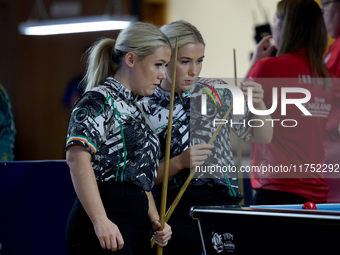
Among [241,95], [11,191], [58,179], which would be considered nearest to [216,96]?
[241,95]

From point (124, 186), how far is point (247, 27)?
14.6 feet

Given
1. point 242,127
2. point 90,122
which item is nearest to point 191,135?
point 242,127

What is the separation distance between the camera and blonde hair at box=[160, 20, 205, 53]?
6.04 ft

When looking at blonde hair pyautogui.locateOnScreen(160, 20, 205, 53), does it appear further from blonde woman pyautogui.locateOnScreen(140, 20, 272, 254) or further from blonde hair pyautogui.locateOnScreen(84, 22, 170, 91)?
blonde hair pyautogui.locateOnScreen(84, 22, 170, 91)

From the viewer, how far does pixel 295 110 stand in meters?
2.22

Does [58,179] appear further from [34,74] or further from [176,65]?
[34,74]

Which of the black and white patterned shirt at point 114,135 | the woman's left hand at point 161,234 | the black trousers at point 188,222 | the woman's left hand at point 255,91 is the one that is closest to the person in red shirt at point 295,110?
the woman's left hand at point 255,91

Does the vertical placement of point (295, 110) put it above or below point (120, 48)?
below

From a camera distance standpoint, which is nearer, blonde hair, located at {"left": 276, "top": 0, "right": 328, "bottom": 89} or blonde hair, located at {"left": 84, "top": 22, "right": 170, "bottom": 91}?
blonde hair, located at {"left": 84, "top": 22, "right": 170, "bottom": 91}

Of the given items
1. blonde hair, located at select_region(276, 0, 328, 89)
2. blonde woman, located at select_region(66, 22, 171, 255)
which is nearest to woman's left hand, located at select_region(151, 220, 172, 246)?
blonde woman, located at select_region(66, 22, 171, 255)

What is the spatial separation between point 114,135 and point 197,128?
52cm

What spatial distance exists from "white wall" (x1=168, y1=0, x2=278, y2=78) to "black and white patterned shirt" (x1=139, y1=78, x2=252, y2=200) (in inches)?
129

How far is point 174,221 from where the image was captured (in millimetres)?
1782

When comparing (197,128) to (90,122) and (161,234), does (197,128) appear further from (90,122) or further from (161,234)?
(90,122)
